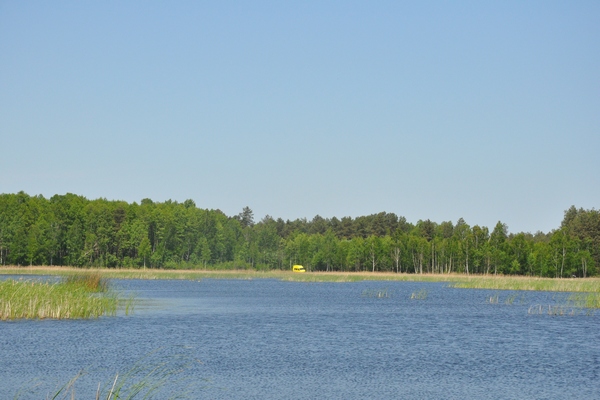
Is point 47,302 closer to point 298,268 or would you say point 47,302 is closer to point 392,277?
point 392,277

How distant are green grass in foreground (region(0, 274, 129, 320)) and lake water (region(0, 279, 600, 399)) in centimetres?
78

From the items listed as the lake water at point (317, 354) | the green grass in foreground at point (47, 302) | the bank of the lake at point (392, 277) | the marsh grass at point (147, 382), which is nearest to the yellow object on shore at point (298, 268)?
the bank of the lake at point (392, 277)

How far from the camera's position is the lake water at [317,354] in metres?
18.5

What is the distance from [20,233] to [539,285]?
224ft

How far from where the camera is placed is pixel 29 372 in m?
19.6

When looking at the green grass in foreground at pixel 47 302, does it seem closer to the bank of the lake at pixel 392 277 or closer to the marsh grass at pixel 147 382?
the bank of the lake at pixel 392 277

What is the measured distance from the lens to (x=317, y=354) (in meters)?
24.1

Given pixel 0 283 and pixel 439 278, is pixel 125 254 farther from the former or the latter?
pixel 0 283

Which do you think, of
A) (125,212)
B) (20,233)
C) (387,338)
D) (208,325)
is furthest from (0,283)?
(125,212)

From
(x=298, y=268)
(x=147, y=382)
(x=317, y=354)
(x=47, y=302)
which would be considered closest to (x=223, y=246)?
(x=298, y=268)

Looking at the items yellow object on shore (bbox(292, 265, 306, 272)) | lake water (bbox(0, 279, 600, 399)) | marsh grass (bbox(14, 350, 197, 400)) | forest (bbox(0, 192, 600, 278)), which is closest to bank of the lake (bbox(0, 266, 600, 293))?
forest (bbox(0, 192, 600, 278))

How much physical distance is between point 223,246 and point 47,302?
326 feet

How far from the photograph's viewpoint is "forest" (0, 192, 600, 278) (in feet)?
323

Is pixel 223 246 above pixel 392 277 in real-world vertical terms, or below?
above
